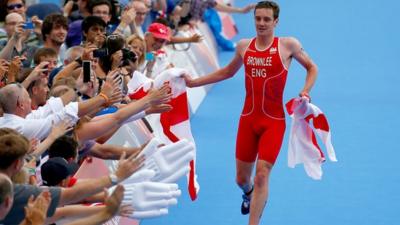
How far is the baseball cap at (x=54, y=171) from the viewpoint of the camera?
6.82 meters

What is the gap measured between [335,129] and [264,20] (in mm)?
5078

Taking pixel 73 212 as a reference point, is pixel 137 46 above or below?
below

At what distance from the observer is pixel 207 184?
36.8ft

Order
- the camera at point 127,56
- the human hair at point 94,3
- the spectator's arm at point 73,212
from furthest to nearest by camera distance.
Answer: the human hair at point 94,3 → the camera at point 127,56 → the spectator's arm at point 73,212

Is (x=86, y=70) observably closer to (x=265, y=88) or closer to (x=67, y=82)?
(x=67, y=82)

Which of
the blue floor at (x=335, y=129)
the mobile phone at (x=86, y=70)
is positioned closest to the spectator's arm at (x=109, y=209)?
the mobile phone at (x=86, y=70)

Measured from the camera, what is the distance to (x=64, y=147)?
24.1 ft

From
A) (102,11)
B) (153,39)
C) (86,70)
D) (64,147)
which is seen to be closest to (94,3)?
(102,11)

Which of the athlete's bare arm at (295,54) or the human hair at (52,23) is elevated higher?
the athlete's bare arm at (295,54)

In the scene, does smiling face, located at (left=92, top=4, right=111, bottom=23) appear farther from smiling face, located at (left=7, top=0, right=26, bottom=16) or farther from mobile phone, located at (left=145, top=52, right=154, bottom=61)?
smiling face, located at (left=7, top=0, right=26, bottom=16)

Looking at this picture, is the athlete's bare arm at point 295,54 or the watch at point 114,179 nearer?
the watch at point 114,179

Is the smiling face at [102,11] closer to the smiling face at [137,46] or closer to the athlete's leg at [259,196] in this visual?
the smiling face at [137,46]

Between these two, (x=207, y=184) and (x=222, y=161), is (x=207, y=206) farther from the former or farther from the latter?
(x=222, y=161)

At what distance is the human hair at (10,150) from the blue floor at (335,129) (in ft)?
13.0
